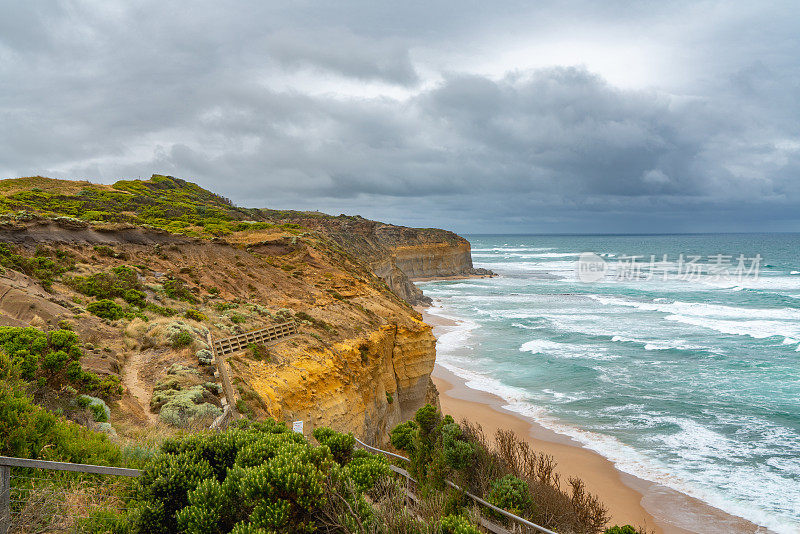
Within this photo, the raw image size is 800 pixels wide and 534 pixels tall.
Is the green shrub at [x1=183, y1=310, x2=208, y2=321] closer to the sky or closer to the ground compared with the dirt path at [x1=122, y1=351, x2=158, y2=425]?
closer to the sky

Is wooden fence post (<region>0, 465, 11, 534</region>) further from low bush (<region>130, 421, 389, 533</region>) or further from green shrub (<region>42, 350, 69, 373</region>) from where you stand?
green shrub (<region>42, 350, 69, 373</region>)

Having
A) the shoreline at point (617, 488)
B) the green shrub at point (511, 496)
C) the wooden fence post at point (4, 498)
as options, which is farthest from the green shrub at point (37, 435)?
the shoreline at point (617, 488)

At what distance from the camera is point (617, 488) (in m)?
17.5

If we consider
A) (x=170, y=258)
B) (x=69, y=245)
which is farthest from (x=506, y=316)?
(x=69, y=245)

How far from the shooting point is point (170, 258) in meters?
25.5

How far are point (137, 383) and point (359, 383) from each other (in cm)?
773

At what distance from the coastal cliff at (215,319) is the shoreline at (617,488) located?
4.09 m

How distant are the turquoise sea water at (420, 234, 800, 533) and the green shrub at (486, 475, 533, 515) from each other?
12336 mm

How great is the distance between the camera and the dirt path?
1085 centimetres

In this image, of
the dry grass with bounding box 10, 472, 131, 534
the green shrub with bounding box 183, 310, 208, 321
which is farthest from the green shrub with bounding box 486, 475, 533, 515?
the green shrub with bounding box 183, 310, 208, 321

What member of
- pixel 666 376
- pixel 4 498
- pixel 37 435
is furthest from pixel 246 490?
pixel 666 376

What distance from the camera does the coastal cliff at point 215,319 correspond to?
12625mm

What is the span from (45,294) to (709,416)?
95.2 feet

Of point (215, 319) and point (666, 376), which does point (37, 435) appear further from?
point (666, 376)
